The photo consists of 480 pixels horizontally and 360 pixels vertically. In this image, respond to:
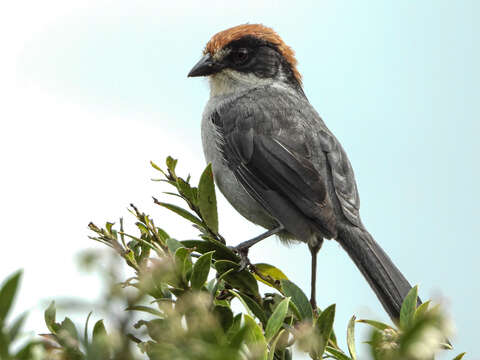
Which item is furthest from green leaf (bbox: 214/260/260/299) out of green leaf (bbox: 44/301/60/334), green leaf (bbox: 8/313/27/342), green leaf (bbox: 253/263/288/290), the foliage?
green leaf (bbox: 8/313/27/342)

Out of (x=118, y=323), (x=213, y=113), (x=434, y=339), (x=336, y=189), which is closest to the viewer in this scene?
(x=434, y=339)

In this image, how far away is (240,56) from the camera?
246 inches

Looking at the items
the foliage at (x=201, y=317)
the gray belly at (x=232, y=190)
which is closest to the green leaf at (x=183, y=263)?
the foliage at (x=201, y=317)

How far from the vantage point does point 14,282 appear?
1.05 metres

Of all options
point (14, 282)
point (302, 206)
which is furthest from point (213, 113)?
point (14, 282)

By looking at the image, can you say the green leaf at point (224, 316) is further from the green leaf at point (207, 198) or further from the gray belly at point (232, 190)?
the gray belly at point (232, 190)

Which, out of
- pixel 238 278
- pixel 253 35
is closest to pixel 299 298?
pixel 238 278

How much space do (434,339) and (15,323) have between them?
656 millimetres

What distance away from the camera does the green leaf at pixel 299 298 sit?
2.41m

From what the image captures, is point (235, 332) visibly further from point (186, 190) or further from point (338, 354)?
point (186, 190)

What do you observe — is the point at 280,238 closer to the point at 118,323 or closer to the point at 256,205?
the point at 256,205

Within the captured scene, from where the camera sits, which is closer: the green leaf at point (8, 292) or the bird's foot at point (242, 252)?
the green leaf at point (8, 292)

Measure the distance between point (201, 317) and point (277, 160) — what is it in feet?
13.4

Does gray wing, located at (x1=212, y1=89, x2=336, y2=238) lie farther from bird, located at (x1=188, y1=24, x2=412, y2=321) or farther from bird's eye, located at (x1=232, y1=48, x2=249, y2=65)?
bird's eye, located at (x1=232, y1=48, x2=249, y2=65)
